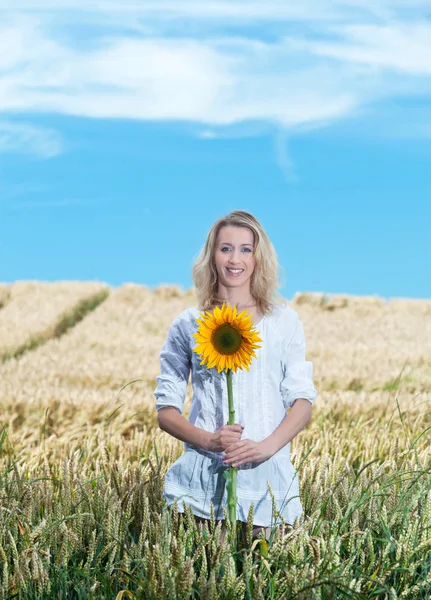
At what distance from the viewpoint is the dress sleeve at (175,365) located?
3156 millimetres

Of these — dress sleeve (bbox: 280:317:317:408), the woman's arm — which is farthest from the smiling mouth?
the woman's arm

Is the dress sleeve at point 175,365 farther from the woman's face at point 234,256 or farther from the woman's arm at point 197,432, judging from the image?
the woman's face at point 234,256

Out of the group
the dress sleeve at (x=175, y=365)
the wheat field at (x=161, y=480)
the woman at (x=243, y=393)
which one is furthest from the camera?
the dress sleeve at (x=175, y=365)

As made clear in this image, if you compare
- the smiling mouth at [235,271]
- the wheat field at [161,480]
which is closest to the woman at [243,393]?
the smiling mouth at [235,271]

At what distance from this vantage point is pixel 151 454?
533 cm

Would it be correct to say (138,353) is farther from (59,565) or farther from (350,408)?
(59,565)

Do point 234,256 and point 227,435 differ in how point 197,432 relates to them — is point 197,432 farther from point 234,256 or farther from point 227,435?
point 234,256

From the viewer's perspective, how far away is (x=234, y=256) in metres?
3.19

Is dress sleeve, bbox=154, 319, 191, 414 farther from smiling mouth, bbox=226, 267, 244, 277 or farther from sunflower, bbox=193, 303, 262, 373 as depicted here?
sunflower, bbox=193, 303, 262, 373

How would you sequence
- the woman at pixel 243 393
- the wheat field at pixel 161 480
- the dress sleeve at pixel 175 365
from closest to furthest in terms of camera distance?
the wheat field at pixel 161 480
the woman at pixel 243 393
the dress sleeve at pixel 175 365

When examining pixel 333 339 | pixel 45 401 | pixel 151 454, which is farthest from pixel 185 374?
pixel 333 339

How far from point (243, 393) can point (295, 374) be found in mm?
242

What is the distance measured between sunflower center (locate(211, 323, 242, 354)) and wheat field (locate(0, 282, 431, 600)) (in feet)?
2.12

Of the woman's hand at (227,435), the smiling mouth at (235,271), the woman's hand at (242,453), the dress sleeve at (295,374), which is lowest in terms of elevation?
the woman's hand at (242,453)
